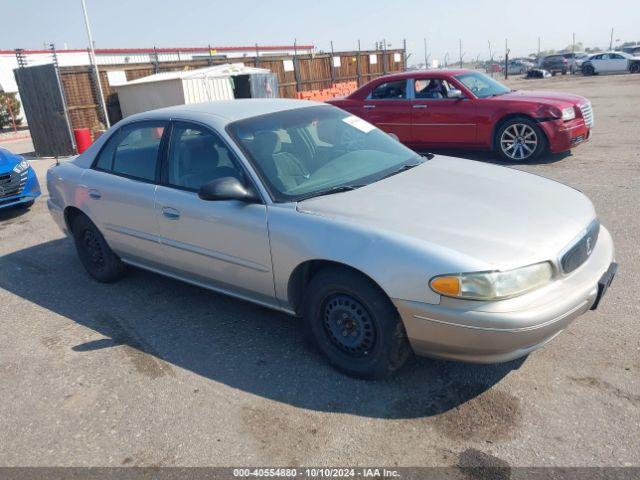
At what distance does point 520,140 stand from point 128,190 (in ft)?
21.5

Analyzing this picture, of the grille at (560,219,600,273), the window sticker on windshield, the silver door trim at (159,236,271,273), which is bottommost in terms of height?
the silver door trim at (159,236,271,273)

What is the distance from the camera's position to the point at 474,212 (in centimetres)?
309

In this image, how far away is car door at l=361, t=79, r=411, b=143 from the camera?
9.52 metres

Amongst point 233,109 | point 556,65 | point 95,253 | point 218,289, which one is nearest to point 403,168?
point 233,109

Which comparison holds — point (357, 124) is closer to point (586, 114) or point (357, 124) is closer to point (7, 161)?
point (7, 161)

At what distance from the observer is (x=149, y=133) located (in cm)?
433

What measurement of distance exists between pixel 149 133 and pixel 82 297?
1.60m

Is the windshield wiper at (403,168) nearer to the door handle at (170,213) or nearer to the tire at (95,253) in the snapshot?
the door handle at (170,213)

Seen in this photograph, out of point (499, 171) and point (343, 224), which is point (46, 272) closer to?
point (343, 224)

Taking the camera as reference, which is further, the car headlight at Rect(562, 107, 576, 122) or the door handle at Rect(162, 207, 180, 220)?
the car headlight at Rect(562, 107, 576, 122)

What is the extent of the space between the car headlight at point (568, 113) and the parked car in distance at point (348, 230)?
5037 mm

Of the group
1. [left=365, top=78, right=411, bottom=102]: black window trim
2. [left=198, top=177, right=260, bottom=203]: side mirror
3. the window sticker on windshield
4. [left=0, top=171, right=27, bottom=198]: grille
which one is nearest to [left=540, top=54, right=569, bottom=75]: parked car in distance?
[left=365, top=78, right=411, bottom=102]: black window trim

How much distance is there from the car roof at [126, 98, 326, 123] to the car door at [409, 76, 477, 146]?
5.11 metres

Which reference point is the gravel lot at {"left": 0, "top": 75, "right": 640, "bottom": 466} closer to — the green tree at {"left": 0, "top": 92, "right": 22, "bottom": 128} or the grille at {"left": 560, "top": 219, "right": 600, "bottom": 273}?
the grille at {"left": 560, "top": 219, "right": 600, "bottom": 273}
